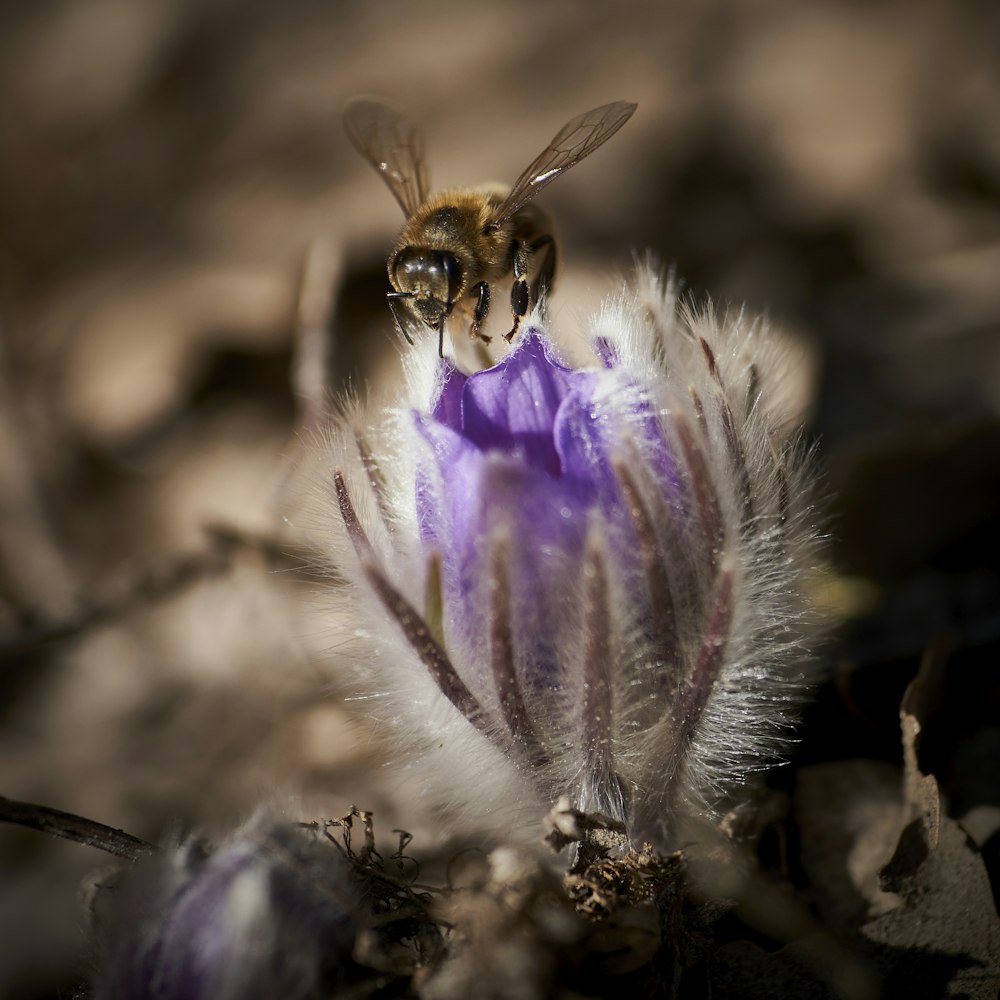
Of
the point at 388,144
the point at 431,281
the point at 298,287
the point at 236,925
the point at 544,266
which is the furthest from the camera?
the point at 298,287

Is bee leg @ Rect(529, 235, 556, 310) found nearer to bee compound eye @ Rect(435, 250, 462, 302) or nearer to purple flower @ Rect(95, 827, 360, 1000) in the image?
bee compound eye @ Rect(435, 250, 462, 302)

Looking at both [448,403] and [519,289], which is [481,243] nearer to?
[519,289]

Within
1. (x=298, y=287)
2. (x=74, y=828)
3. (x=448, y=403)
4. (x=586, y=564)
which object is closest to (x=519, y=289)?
(x=448, y=403)

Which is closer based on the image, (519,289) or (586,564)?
(586,564)

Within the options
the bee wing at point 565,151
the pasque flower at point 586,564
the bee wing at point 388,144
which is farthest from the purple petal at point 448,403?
the bee wing at point 388,144

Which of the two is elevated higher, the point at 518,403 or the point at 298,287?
the point at 298,287

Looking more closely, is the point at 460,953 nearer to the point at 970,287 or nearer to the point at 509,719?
the point at 509,719

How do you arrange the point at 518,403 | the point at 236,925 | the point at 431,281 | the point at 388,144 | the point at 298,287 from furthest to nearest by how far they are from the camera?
the point at 298,287 → the point at 388,144 → the point at 431,281 → the point at 518,403 → the point at 236,925
